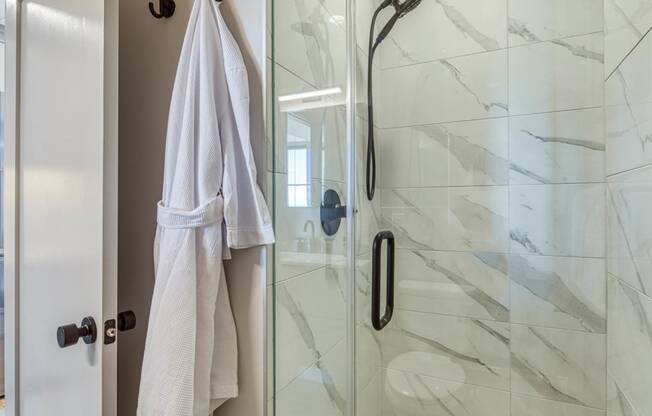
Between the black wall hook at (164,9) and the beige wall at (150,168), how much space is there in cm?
2

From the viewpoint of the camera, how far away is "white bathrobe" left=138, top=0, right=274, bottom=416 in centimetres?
76

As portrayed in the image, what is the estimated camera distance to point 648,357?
2.63 feet

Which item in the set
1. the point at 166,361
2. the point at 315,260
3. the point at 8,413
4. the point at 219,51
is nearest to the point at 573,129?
the point at 315,260

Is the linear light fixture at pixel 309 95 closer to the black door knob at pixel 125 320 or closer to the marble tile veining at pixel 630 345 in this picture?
the black door knob at pixel 125 320

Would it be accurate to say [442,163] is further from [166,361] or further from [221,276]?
[166,361]

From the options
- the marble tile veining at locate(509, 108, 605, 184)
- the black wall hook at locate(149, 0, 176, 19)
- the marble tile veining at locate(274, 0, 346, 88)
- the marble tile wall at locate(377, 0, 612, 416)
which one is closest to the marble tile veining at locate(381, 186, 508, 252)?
the marble tile wall at locate(377, 0, 612, 416)

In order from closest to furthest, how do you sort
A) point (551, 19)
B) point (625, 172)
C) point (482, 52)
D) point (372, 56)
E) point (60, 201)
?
point (60, 201)
point (625, 172)
point (551, 19)
point (482, 52)
point (372, 56)

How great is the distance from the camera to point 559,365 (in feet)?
4.71

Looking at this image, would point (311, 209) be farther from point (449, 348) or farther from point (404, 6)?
point (404, 6)

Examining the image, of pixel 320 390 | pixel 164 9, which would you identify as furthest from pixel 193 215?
pixel 320 390

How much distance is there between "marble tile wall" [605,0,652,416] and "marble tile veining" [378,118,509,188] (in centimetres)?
37

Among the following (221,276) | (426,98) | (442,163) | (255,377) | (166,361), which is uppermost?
(426,98)

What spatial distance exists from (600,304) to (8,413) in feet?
6.54

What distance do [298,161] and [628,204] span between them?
3.06ft
